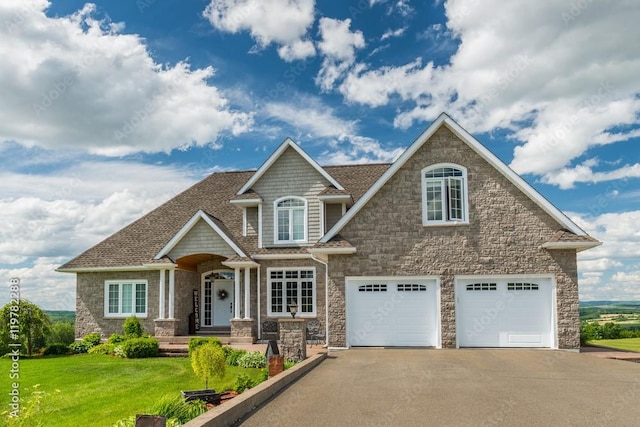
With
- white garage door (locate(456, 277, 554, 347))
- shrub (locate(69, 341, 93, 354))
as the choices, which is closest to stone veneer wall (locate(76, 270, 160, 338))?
shrub (locate(69, 341, 93, 354))

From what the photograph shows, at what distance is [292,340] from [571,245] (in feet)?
28.5

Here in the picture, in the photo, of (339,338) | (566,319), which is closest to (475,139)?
(566,319)

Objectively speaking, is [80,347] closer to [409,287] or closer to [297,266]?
[297,266]

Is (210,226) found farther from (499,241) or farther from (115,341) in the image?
(499,241)

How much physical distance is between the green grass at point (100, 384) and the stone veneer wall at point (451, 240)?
17.4 feet

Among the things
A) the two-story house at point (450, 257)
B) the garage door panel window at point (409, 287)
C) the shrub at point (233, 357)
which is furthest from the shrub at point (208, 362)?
the garage door panel window at point (409, 287)

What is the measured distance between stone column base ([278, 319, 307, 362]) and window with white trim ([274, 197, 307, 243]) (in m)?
7.35

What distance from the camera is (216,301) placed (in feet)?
79.4

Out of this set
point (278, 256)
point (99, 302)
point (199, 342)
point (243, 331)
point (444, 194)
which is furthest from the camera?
point (99, 302)

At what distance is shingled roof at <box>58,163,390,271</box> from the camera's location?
2321cm

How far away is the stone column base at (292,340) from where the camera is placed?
48.5ft

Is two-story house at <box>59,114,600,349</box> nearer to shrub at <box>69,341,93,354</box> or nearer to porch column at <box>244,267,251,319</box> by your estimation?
porch column at <box>244,267,251,319</box>

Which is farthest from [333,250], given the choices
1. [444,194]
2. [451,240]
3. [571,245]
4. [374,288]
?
[571,245]

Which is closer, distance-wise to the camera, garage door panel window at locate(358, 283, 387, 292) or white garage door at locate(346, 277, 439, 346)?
white garage door at locate(346, 277, 439, 346)
